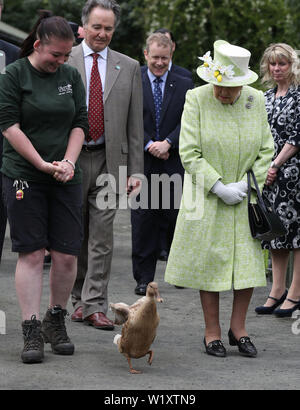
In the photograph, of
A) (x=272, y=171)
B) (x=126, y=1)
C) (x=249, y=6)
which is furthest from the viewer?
(x=126, y=1)

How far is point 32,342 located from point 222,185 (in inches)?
58.4

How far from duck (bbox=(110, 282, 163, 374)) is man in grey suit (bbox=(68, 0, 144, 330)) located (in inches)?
49.9

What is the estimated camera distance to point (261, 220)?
628cm

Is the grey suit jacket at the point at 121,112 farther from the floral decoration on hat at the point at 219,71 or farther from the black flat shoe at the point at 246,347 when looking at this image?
the black flat shoe at the point at 246,347

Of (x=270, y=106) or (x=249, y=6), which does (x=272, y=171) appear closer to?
(x=270, y=106)

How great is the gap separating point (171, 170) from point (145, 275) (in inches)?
37.7

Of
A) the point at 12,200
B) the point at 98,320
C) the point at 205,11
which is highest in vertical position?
the point at 205,11

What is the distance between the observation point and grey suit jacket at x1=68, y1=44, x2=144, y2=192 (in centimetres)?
717

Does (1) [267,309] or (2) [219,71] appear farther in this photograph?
(1) [267,309]

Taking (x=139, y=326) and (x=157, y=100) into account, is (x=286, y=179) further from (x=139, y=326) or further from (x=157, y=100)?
(x=139, y=326)

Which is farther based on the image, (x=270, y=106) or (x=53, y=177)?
(x=270, y=106)
